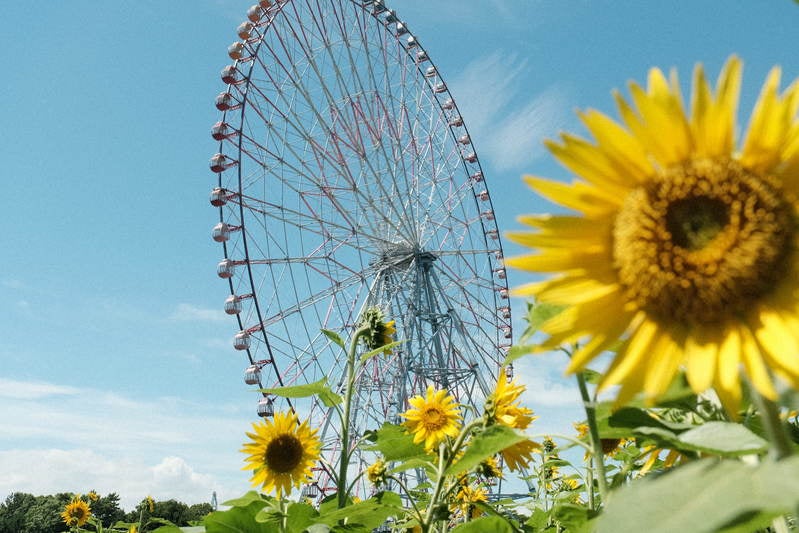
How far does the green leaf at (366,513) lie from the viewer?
1.48 m

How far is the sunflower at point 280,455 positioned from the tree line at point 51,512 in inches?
940

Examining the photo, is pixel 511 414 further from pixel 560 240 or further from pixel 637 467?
pixel 560 240

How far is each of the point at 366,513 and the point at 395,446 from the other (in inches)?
10.2

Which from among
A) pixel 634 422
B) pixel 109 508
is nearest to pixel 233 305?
pixel 634 422

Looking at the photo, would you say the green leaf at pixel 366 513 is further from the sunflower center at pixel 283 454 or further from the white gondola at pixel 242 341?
the white gondola at pixel 242 341

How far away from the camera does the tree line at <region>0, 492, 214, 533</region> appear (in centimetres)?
2634

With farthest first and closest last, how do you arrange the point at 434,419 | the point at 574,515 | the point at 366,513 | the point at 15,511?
the point at 15,511 → the point at 434,419 → the point at 366,513 → the point at 574,515

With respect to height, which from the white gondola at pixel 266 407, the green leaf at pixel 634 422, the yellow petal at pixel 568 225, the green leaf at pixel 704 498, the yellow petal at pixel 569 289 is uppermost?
the white gondola at pixel 266 407

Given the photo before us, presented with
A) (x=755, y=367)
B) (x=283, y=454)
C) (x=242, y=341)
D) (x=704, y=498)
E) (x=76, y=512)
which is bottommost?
(x=704, y=498)

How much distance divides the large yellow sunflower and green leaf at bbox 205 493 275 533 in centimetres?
129

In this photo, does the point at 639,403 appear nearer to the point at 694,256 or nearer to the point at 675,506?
the point at 694,256

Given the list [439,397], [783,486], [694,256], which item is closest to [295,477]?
[439,397]

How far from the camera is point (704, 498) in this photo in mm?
458

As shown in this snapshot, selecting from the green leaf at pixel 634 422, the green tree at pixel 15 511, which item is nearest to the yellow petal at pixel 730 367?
the green leaf at pixel 634 422
